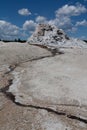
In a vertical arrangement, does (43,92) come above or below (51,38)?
below

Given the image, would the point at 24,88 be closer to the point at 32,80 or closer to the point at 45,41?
the point at 32,80

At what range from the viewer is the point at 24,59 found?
29203mm

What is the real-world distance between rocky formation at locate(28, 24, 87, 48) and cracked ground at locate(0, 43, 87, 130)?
1109 centimetres

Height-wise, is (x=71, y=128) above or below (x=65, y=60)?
below

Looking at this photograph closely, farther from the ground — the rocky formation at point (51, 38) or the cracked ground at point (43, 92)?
the rocky formation at point (51, 38)

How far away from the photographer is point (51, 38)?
41188mm

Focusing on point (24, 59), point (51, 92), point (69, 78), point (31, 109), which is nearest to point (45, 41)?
point (24, 59)

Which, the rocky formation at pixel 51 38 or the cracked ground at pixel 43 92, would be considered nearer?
the cracked ground at pixel 43 92

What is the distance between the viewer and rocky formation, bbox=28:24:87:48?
40.2 metres

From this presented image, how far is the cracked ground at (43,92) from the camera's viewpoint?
14005mm

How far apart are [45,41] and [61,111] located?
2643cm

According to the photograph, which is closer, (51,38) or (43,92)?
(43,92)

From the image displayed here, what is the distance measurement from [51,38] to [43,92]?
23.9m

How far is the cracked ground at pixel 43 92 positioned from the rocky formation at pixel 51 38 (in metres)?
11.1
